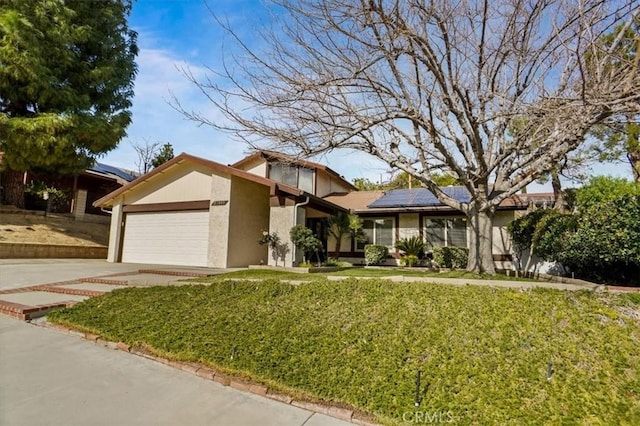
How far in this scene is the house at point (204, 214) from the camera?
13.8 meters

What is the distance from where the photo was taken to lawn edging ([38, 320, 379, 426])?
11.3 feet

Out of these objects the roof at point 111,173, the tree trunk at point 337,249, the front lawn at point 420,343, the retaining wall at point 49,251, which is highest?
the roof at point 111,173

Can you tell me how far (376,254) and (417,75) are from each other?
909cm

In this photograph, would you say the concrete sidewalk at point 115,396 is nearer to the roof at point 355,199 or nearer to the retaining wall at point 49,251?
the retaining wall at point 49,251

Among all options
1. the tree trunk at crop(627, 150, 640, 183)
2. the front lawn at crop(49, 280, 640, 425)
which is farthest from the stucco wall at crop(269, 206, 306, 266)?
the tree trunk at crop(627, 150, 640, 183)

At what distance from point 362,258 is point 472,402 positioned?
551 inches

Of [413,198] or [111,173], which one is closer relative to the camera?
[413,198]

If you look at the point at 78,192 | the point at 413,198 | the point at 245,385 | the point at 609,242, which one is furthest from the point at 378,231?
the point at 78,192

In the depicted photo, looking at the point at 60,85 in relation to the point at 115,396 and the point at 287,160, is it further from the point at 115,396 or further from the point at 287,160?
the point at 115,396

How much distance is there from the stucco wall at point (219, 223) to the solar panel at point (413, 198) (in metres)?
7.08

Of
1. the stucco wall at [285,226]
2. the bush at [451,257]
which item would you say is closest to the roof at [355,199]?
the bush at [451,257]

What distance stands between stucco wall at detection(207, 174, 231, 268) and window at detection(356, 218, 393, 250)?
695 cm

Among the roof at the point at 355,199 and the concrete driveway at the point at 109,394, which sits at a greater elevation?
the roof at the point at 355,199

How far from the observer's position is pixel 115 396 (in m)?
3.63
